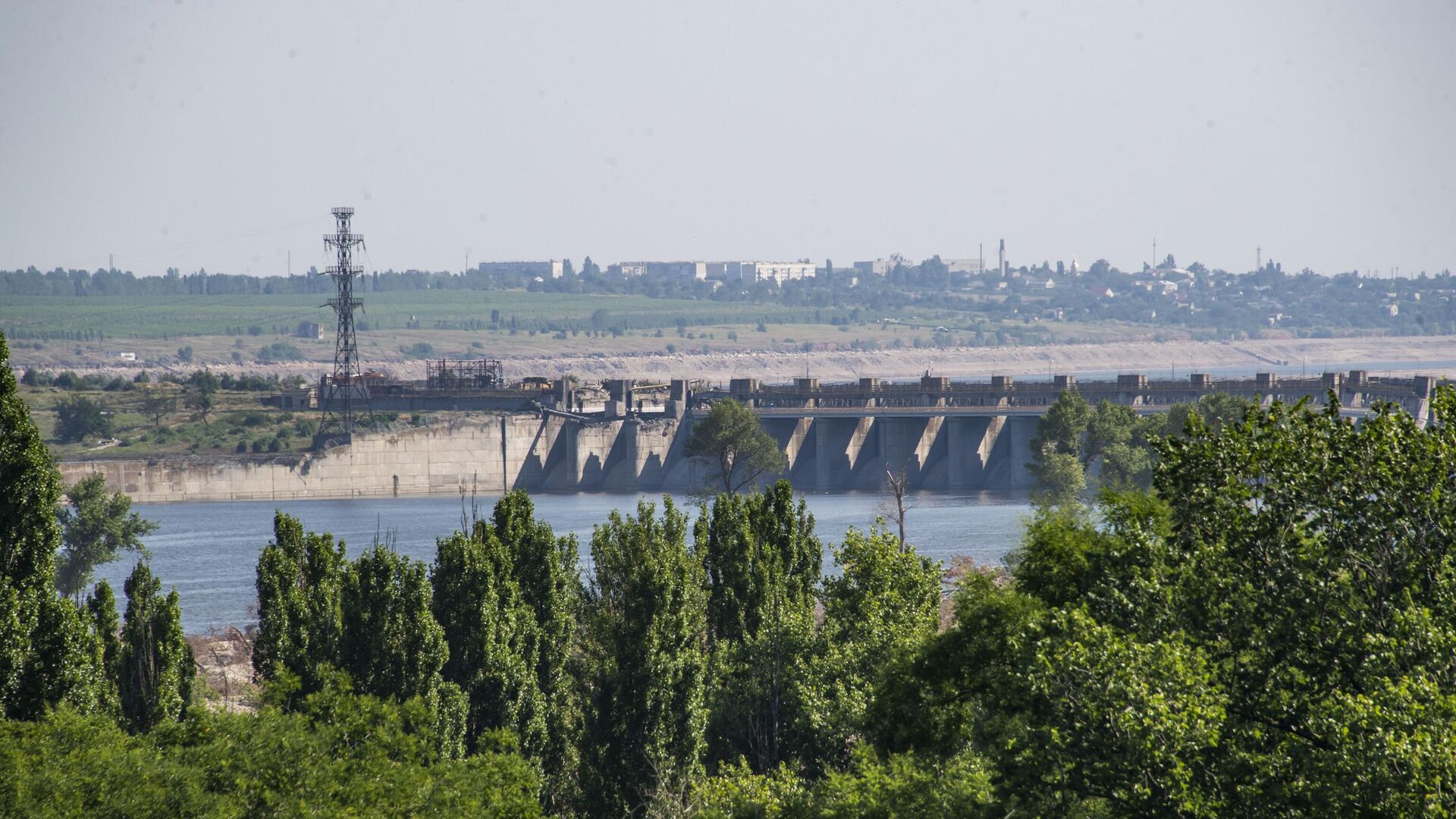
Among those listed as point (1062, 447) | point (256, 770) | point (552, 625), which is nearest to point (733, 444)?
point (1062, 447)

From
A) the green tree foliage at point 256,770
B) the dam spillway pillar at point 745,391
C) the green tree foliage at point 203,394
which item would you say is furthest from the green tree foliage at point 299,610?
the dam spillway pillar at point 745,391

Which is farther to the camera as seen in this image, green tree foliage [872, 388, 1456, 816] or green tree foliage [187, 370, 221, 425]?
green tree foliage [187, 370, 221, 425]

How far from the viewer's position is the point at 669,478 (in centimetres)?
13738

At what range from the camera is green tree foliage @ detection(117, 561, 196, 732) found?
1270 inches

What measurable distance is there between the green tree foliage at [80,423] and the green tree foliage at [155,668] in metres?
103

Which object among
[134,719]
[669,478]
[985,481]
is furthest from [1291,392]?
[134,719]

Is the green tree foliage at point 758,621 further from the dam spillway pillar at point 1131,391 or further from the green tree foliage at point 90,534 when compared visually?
the dam spillway pillar at point 1131,391

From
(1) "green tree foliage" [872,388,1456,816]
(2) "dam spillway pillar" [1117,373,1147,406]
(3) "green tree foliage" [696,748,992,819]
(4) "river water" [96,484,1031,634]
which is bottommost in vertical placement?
(4) "river water" [96,484,1031,634]

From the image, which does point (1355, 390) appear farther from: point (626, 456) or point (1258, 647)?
point (1258, 647)

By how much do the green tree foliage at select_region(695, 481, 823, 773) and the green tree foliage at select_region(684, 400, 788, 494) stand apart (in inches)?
2411

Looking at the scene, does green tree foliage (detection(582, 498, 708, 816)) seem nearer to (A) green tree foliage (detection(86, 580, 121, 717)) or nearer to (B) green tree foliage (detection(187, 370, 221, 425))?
(A) green tree foliage (detection(86, 580, 121, 717))

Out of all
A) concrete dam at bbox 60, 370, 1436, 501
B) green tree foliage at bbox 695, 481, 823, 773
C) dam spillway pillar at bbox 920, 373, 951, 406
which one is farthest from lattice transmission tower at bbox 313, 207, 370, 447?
green tree foliage at bbox 695, 481, 823, 773

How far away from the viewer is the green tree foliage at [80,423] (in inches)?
5177

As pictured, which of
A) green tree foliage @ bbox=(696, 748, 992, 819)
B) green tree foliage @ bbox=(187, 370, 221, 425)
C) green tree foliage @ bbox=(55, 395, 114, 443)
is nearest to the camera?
green tree foliage @ bbox=(696, 748, 992, 819)
